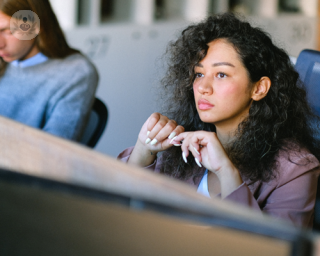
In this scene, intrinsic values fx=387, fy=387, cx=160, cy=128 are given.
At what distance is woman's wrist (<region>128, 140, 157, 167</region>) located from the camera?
551mm

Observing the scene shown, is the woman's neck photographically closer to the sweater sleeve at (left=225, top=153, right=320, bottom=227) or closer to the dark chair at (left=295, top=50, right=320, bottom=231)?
the sweater sleeve at (left=225, top=153, right=320, bottom=227)

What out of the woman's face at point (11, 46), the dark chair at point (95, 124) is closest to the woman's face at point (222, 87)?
the dark chair at point (95, 124)

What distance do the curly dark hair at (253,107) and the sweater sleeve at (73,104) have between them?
300mm

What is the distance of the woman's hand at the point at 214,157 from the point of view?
474 mm

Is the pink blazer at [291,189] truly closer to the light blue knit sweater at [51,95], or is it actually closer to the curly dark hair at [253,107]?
the curly dark hair at [253,107]

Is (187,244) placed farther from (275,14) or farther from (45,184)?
(275,14)

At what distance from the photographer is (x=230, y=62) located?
19.7 inches

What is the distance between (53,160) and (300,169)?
330 mm

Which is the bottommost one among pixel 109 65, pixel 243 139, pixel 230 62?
pixel 109 65

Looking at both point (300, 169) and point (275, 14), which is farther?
point (275, 14)

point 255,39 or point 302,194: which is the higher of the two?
point 255,39

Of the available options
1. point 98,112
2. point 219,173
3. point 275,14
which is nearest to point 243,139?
point 219,173

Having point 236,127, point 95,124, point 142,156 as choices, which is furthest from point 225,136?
point 95,124

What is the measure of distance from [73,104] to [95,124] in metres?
0.07
